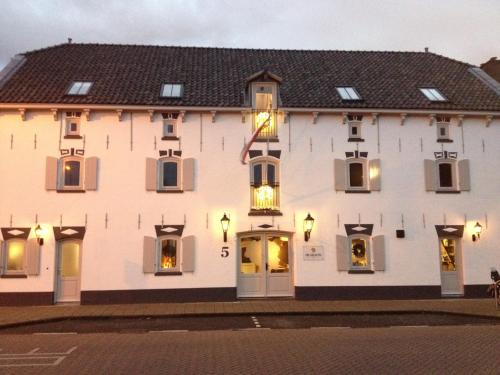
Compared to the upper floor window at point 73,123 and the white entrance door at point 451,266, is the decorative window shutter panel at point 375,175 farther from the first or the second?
the upper floor window at point 73,123

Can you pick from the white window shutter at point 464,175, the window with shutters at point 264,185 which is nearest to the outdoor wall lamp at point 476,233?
the white window shutter at point 464,175

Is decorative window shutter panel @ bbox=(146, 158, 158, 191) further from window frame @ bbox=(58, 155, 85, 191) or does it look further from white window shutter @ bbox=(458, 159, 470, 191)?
white window shutter @ bbox=(458, 159, 470, 191)

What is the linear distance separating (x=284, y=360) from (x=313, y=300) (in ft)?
27.7

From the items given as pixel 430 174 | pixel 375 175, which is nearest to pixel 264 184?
pixel 375 175

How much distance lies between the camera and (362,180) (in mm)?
18469

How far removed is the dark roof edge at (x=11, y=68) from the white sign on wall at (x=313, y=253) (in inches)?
509

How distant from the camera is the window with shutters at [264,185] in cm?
1778

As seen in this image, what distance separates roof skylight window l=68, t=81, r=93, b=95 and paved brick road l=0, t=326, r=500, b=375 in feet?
31.2

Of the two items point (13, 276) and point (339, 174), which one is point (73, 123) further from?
point (339, 174)

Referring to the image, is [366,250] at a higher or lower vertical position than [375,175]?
lower

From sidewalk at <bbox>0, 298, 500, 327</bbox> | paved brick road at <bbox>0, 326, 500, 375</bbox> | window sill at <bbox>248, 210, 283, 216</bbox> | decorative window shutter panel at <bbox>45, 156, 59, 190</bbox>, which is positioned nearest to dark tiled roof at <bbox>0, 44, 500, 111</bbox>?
decorative window shutter panel at <bbox>45, 156, 59, 190</bbox>

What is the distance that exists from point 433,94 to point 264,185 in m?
8.17

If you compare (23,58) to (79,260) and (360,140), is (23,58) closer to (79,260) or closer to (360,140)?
(79,260)

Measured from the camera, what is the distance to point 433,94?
19719 millimetres
